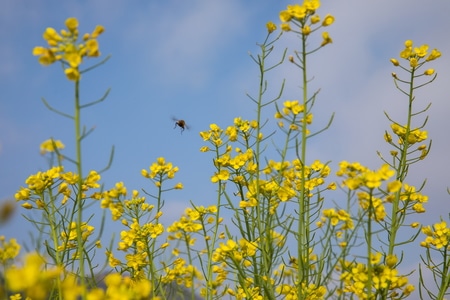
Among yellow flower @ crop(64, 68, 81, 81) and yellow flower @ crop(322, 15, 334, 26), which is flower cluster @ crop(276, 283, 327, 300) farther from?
yellow flower @ crop(64, 68, 81, 81)

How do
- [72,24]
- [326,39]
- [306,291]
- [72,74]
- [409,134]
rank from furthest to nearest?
[409,134] → [306,291] → [326,39] → [72,24] → [72,74]

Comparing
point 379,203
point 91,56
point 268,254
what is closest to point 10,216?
point 91,56

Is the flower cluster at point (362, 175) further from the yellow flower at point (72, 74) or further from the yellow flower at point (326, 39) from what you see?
the yellow flower at point (72, 74)

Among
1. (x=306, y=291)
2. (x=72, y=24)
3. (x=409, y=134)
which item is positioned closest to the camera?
(x=72, y=24)

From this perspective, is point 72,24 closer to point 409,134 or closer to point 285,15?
point 285,15

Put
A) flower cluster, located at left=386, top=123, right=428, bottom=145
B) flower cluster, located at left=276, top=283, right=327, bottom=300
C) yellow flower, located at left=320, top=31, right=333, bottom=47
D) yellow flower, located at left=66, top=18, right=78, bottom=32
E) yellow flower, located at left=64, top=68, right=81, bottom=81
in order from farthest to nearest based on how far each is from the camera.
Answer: flower cluster, located at left=386, top=123, right=428, bottom=145, flower cluster, located at left=276, top=283, right=327, bottom=300, yellow flower, located at left=320, top=31, right=333, bottom=47, yellow flower, located at left=66, top=18, right=78, bottom=32, yellow flower, located at left=64, top=68, right=81, bottom=81

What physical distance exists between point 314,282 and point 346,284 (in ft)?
0.70

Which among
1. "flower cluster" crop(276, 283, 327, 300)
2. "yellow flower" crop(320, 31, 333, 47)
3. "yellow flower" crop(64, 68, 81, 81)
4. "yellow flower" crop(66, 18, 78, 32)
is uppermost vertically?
"yellow flower" crop(320, 31, 333, 47)

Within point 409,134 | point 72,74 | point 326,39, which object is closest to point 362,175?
point 326,39

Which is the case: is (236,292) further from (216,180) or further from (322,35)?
(322,35)

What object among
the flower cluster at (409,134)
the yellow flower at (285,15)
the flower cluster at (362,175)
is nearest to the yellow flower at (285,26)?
the yellow flower at (285,15)

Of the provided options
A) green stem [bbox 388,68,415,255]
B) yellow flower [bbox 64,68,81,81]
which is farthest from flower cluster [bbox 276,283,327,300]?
yellow flower [bbox 64,68,81,81]

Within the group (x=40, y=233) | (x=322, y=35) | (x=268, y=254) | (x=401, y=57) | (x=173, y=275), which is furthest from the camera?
(x=173, y=275)

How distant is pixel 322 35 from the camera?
8.68 feet
